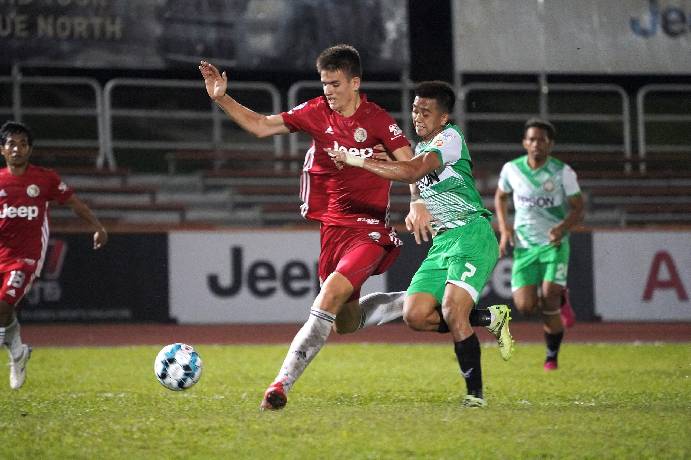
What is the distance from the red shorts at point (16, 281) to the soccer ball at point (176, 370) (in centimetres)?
251

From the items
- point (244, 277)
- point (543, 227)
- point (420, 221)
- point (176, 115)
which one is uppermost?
point (176, 115)

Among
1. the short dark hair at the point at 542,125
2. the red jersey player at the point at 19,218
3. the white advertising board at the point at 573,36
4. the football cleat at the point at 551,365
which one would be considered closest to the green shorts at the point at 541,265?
the football cleat at the point at 551,365

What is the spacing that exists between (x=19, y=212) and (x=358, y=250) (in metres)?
4.03

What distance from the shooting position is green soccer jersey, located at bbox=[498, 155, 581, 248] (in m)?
11.7

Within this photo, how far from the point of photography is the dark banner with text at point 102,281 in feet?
54.7

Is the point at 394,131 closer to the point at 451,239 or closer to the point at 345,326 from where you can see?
the point at 451,239

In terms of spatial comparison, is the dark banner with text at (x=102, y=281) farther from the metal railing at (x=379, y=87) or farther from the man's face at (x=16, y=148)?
the man's face at (x=16, y=148)

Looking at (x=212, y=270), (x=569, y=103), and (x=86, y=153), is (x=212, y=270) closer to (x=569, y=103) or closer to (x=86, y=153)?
(x=86, y=153)

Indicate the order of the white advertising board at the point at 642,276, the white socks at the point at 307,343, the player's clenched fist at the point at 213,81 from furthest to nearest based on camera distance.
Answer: the white advertising board at the point at 642,276, the player's clenched fist at the point at 213,81, the white socks at the point at 307,343

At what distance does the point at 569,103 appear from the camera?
1079 inches

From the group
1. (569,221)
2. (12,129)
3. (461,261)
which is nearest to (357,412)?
(461,261)

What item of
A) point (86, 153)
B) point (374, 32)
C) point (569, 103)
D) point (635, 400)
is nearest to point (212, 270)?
point (86, 153)

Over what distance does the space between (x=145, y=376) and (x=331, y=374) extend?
1723 millimetres

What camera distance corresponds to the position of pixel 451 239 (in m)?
7.99
